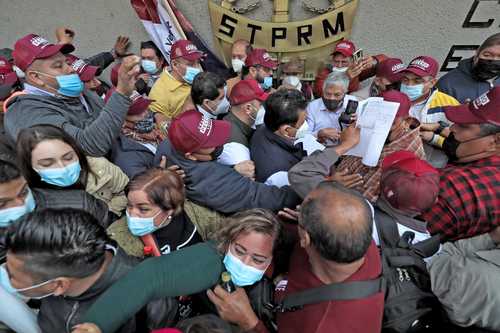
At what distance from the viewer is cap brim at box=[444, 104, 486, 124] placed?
2002 millimetres

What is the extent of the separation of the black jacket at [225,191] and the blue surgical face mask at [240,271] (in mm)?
447

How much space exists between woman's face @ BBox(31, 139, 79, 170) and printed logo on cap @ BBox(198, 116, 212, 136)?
28.6 inches

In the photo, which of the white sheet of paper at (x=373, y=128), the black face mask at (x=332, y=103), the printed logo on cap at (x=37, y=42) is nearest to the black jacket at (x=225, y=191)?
the white sheet of paper at (x=373, y=128)

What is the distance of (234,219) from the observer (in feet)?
5.29

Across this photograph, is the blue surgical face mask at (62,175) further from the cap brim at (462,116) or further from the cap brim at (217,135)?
the cap brim at (462,116)

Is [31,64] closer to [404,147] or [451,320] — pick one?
[404,147]

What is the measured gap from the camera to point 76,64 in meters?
2.78

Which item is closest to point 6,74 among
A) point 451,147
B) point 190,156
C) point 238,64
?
point 238,64

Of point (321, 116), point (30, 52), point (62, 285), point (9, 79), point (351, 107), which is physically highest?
point (30, 52)

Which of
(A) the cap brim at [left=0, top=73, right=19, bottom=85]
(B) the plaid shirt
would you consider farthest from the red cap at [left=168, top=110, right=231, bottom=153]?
(A) the cap brim at [left=0, top=73, right=19, bottom=85]

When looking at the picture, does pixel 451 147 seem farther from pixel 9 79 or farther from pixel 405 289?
pixel 9 79

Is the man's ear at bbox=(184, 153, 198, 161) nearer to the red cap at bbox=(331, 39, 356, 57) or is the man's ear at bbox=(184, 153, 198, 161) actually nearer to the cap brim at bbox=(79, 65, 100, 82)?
the cap brim at bbox=(79, 65, 100, 82)

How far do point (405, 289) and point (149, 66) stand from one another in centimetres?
393

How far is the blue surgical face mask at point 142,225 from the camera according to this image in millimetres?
1670
